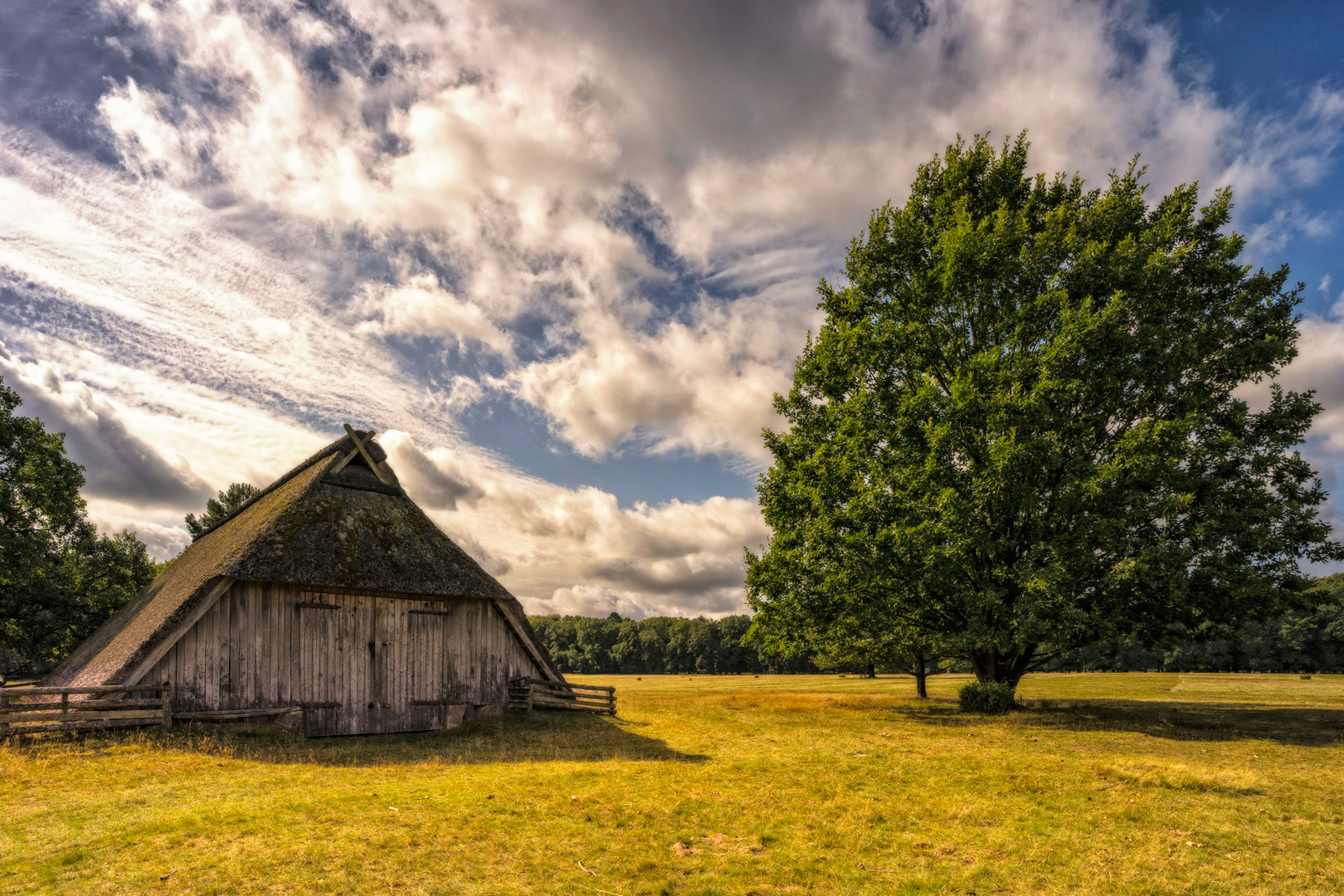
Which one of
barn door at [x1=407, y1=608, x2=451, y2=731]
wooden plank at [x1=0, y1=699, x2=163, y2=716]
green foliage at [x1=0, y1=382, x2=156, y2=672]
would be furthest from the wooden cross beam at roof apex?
green foliage at [x1=0, y1=382, x2=156, y2=672]

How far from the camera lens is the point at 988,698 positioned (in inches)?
917

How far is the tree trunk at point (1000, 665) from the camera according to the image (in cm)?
2459

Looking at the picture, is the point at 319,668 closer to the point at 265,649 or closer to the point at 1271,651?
the point at 265,649

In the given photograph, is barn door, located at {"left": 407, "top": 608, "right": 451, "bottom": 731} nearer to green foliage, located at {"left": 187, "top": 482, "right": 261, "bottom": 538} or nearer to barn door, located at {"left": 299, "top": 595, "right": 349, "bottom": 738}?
barn door, located at {"left": 299, "top": 595, "right": 349, "bottom": 738}

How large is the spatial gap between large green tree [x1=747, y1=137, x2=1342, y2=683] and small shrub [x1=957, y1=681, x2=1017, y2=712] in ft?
4.24

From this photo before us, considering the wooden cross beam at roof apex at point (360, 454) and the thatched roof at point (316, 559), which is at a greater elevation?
the wooden cross beam at roof apex at point (360, 454)

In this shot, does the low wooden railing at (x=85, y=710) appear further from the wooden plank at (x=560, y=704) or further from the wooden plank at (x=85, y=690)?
the wooden plank at (x=560, y=704)

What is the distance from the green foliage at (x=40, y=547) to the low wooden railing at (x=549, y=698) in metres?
21.6

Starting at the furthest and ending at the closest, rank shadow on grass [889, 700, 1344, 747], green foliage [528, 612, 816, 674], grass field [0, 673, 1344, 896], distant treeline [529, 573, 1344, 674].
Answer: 1. green foliage [528, 612, 816, 674]
2. distant treeline [529, 573, 1344, 674]
3. shadow on grass [889, 700, 1344, 747]
4. grass field [0, 673, 1344, 896]

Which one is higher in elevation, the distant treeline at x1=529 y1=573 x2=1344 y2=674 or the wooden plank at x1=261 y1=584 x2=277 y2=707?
the wooden plank at x1=261 y1=584 x2=277 y2=707

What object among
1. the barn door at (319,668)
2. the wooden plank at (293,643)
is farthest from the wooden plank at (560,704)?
the wooden plank at (293,643)

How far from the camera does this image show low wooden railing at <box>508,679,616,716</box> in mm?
23156

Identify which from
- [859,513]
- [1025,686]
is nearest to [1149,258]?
[859,513]

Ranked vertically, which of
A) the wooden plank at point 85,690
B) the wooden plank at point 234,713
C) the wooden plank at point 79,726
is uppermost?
the wooden plank at point 85,690
